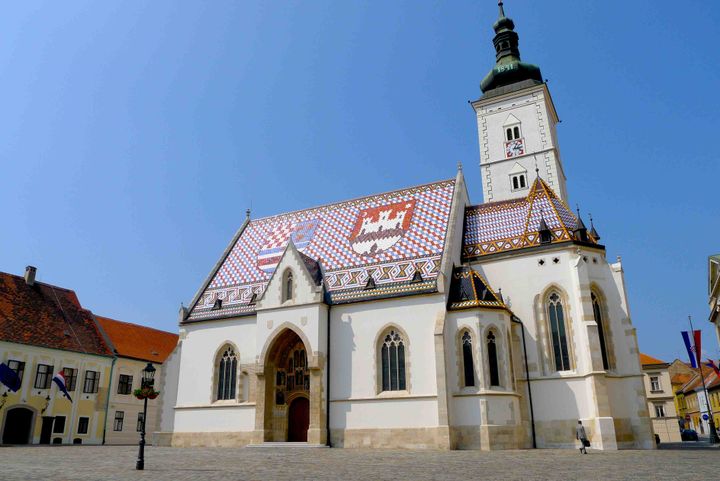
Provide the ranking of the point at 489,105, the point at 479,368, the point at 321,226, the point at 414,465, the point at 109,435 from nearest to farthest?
1. the point at 414,465
2. the point at 479,368
3. the point at 321,226
4. the point at 109,435
5. the point at 489,105

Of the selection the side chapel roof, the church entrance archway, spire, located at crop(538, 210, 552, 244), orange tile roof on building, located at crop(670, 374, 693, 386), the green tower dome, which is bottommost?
the church entrance archway

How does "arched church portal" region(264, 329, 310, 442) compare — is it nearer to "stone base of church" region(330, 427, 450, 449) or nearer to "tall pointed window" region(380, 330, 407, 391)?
"stone base of church" region(330, 427, 450, 449)

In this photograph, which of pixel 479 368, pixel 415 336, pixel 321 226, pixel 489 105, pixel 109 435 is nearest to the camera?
pixel 479 368

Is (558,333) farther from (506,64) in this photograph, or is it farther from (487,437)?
(506,64)

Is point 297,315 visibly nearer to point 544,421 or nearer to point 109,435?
point 544,421

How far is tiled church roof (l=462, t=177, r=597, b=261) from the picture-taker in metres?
26.7

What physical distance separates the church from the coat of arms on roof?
138mm

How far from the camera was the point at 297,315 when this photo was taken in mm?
27312

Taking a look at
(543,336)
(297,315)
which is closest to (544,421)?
(543,336)

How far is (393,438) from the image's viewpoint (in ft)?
78.6

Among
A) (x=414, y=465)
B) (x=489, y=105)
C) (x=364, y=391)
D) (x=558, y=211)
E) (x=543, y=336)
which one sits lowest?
(x=414, y=465)

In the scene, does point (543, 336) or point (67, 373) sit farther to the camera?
point (67, 373)

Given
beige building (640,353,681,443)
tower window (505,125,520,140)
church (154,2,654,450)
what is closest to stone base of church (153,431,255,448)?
church (154,2,654,450)

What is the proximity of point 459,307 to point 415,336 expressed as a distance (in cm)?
246
